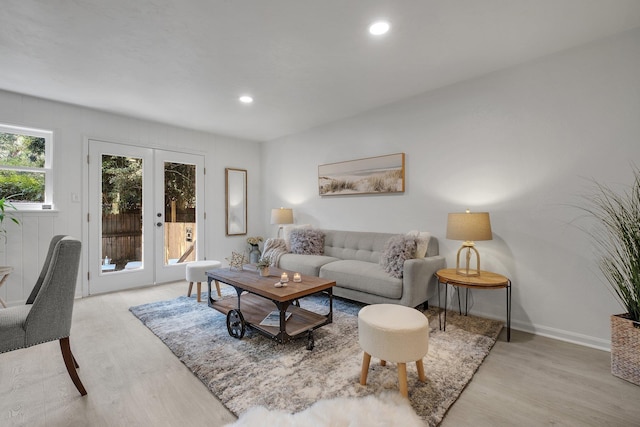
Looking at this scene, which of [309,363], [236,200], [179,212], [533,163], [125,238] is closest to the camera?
[309,363]

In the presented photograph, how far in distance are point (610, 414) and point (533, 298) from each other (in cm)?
120

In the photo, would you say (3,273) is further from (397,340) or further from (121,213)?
(397,340)

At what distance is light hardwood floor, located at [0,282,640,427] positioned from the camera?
1561 millimetres

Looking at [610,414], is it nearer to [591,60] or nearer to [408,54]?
[591,60]

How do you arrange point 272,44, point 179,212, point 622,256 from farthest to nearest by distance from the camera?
point 179,212, point 272,44, point 622,256

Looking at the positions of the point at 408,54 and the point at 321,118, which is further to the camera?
the point at 321,118

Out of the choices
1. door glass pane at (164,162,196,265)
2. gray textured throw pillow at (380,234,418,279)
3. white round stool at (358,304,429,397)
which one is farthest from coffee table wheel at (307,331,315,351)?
door glass pane at (164,162,196,265)

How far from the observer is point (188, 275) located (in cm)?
348

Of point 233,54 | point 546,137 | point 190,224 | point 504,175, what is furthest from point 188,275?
point 546,137

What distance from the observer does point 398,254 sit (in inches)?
116

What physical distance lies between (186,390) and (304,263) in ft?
6.51

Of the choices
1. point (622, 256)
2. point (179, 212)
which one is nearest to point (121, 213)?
point (179, 212)

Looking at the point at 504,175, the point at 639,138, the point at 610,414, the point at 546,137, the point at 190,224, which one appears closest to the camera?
the point at 610,414

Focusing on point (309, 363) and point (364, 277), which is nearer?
point (309, 363)
